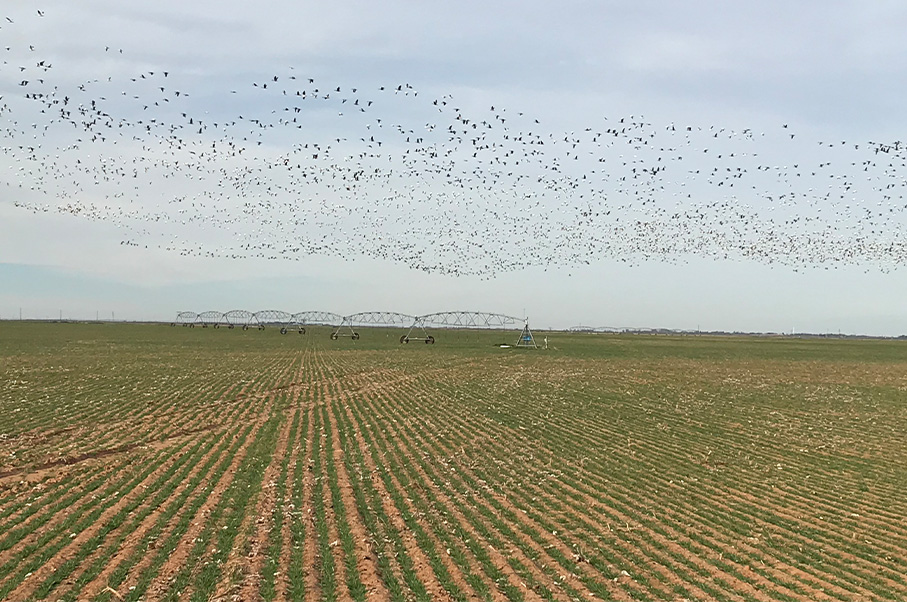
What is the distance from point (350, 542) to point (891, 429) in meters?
24.8

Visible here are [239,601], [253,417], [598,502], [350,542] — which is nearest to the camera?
[239,601]

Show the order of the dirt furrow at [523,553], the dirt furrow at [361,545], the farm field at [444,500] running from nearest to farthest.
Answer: the dirt furrow at [361,545] < the dirt furrow at [523,553] < the farm field at [444,500]

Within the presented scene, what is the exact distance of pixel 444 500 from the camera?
51.4 ft

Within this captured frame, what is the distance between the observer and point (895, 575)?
1164cm

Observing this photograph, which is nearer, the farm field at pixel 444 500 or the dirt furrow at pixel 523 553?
the dirt furrow at pixel 523 553

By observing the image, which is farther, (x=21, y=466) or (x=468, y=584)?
(x=21, y=466)

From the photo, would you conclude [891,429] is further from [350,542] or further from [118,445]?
[118,445]

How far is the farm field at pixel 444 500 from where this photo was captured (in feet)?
35.9

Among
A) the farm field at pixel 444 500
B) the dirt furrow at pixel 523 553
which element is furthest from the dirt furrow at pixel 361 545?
the dirt furrow at pixel 523 553

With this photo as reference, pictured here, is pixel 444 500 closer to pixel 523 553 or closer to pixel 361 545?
pixel 361 545

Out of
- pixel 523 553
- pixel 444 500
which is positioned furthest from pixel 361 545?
pixel 444 500

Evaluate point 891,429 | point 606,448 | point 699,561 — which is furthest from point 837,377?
point 699,561

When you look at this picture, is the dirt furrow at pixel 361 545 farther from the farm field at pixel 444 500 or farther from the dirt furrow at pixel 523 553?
the dirt furrow at pixel 523 553

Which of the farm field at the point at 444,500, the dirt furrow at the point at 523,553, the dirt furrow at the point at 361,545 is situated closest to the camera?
the dirt furrow at the point at 361,545
